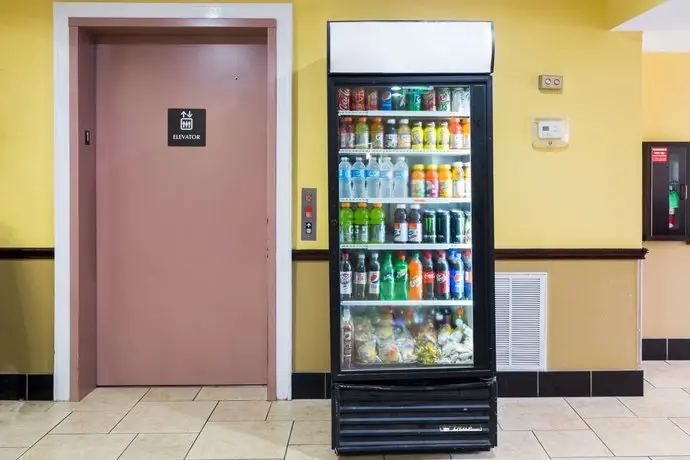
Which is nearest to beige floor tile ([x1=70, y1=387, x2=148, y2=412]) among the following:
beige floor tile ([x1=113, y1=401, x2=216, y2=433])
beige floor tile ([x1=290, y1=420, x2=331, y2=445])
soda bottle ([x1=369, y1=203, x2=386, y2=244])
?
beige floor tile ([x1=113, y1=401, x2=216, y2=433])

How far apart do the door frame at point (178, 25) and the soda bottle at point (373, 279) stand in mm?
683

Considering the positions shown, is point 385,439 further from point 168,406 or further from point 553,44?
point 553,44

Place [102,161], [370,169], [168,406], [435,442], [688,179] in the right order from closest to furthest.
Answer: [435,442]
[370,169]
[168,406]
[102,161]
[688,179]

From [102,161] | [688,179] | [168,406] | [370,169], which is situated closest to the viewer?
[370,169]

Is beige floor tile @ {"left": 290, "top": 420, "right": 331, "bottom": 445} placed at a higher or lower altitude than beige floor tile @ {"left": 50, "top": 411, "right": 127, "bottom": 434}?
lower

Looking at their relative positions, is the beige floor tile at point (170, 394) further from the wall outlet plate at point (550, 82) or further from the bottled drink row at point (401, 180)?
Result: the wall outlet plate at point (550, 82)

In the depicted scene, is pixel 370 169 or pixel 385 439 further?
pixel 370 169

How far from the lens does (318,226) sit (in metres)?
3.78

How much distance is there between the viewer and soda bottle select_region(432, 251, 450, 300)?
326cm

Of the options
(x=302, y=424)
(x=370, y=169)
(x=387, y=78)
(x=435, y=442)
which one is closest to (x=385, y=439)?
(x=435, y=442)

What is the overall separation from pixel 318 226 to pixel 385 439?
1376 mm

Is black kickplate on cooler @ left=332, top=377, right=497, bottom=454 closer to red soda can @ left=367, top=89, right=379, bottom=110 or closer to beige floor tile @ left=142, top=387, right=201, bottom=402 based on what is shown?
beige floor tile @ left=142, top=387, right=201, bottom=402

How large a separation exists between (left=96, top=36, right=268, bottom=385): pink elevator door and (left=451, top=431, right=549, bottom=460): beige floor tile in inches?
62.4

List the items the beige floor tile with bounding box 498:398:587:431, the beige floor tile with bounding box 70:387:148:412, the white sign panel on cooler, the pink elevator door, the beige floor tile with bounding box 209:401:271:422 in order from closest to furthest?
the white sign panel on cooler → the beige floor tile with bounding box 498:398:587:431 → the beige floor tile with bounding box 209:401:271:422 → the beige floor tile with bounding box 70:387:148:412 → the pink elevator door
